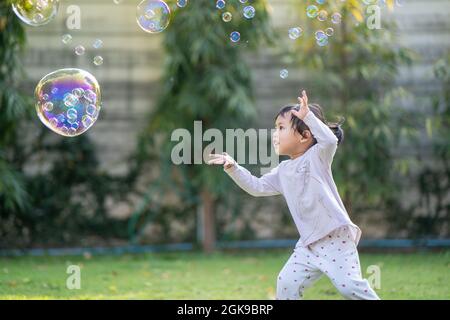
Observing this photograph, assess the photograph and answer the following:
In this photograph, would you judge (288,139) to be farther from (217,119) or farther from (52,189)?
(52,189)

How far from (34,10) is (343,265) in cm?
297

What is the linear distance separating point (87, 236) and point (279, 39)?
2.83m

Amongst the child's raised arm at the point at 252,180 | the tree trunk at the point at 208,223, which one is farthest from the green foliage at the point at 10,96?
the child's raised arm at the point at 252,180

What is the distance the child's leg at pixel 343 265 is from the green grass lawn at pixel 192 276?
124 centimetres

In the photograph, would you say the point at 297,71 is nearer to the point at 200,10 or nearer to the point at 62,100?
the point at 200,10

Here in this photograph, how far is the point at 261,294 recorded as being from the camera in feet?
16.8

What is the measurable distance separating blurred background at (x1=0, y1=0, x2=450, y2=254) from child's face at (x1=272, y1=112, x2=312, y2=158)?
3298 millimetres

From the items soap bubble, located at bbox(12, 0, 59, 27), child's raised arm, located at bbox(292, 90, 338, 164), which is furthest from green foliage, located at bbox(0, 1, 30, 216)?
child's raised arm, located at bbox(292, 90, 338, 164)

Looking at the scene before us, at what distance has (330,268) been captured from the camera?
3.72m

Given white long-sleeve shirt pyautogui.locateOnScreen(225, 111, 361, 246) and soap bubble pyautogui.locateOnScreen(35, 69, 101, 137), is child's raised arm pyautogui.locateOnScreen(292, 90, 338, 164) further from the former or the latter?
soap bubble pyautogui.locateOnScreen(35, 69, 101, 137)

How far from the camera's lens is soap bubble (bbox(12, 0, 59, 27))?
5375 millimetres

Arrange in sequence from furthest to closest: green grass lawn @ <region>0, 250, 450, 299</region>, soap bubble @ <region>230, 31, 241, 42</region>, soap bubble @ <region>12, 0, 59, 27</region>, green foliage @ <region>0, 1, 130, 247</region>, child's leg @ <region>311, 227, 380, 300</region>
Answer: green foliage @ <region>0, 1, 130, 247</region>
soap bubble @ <region>230, 31, 241, 42</region>
soap bubble @ <region>12, 0, 59, 27</region>
green grass lawn @ <region>0, 250, 450, 299</region>
child's leg @ <region>311, 227, 380, 300</region>

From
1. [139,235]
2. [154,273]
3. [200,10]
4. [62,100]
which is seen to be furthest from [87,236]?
[62,100]

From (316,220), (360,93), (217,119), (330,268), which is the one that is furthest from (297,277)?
(360,93)
